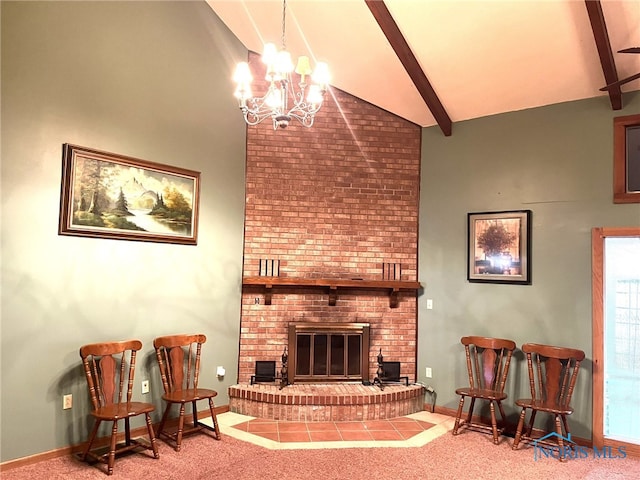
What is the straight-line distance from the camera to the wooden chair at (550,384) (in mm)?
3910

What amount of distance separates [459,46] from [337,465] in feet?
11.7

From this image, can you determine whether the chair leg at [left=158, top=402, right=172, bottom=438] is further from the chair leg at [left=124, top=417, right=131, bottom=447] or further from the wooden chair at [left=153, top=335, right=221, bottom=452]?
the chair leg at [left=124, top=417, right=131, bottom=447]

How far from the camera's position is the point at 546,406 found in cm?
383

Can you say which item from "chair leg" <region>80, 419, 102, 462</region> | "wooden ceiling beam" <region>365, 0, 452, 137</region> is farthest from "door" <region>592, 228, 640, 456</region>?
"chair leg" <region>80, 419, 102, 462</region>

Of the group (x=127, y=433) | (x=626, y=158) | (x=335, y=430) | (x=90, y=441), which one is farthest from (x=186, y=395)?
(x=626, y=158)

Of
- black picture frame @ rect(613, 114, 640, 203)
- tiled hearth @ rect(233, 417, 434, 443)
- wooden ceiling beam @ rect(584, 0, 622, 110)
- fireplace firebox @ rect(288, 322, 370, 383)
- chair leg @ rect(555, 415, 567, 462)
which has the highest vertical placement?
wooden ceiling beam @ rect(584, 0, 622, 110)

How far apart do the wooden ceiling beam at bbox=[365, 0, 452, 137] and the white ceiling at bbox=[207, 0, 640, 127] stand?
0.26 feet

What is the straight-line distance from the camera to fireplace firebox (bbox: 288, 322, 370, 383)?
491 cm

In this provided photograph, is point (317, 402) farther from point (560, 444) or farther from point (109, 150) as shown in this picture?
point (109, 150)

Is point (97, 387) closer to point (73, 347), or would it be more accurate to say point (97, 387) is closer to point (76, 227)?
point (73, 347)

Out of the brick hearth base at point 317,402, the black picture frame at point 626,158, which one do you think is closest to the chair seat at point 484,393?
the brick hearth base at point 317,402

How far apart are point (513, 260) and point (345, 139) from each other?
2151 mm


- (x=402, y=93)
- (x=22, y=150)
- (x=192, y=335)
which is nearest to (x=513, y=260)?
(x=402, y=93)

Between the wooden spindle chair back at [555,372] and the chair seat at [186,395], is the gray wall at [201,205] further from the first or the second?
the chair seat at [186,395]
